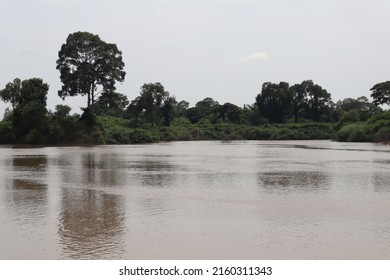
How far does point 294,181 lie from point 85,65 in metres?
40.8

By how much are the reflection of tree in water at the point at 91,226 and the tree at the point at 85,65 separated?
41573mm

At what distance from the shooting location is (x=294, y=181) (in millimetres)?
14781

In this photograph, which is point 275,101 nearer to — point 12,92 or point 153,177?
point 12,92

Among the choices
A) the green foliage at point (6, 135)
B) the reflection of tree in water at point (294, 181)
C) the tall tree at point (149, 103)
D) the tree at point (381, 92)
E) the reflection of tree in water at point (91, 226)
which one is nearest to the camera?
the reflection of tree in water at point (91, 226)

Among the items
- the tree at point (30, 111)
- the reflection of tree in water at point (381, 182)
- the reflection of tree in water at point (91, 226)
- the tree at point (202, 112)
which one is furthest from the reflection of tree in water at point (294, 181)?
the tree at point (202, 112)

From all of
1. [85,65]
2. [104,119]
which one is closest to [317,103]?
[104,119]

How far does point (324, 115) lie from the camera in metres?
102

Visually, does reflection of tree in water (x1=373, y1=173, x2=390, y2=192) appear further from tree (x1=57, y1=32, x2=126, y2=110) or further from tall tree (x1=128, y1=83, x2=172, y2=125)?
tall tree (x1=128, y1=83, x2=172, y2=125)

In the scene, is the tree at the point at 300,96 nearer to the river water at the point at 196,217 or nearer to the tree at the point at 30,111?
the tree at the point at 30,111

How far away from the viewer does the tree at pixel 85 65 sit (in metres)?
52.0

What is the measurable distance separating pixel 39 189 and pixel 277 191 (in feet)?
20.4

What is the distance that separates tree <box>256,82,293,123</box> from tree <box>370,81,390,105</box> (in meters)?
32.4

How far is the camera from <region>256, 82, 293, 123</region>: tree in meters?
98.0

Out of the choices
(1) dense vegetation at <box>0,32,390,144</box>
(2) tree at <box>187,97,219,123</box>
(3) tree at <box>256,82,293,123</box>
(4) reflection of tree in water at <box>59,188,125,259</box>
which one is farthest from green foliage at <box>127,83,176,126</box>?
(4) reflection of tree in water at <box>59,188,125,259</box>
